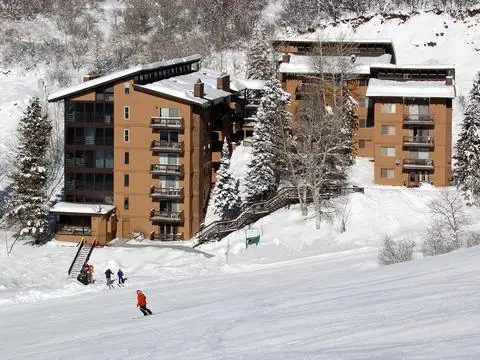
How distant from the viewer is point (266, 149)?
5659 centimetres

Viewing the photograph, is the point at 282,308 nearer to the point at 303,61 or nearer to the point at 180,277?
the point at 180,277

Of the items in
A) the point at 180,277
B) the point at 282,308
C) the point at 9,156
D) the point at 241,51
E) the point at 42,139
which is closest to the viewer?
the point at 282,308

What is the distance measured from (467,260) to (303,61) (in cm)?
4292

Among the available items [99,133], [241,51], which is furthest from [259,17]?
[99,133]

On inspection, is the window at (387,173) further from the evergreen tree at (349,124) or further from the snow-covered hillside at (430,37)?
the snow-covered hillside at (430,37)

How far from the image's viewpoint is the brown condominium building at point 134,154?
56.3m

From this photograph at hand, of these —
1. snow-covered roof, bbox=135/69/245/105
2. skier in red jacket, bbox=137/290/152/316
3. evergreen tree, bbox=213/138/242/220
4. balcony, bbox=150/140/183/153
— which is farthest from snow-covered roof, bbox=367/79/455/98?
skier in red jacket, bbox=137/290/152/316

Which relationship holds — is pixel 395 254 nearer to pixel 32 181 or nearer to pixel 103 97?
pixel 103 97

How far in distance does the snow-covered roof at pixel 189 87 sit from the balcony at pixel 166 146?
3.25 meters

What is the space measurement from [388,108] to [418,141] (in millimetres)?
3510

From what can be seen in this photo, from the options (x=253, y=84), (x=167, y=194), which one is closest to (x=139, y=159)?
(x=167, y=194)

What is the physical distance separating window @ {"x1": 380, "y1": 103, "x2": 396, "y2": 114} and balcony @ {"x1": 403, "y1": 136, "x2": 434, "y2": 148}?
2.35 metres

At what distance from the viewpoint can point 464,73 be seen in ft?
277

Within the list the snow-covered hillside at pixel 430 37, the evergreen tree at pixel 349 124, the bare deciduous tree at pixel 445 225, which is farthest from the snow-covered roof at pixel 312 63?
the bare deciduous tree at pixel 445 225
